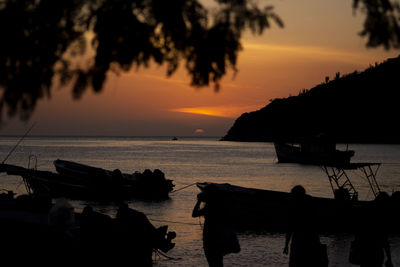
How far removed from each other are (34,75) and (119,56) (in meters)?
0.84

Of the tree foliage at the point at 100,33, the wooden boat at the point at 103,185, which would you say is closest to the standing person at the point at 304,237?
the tree foliage at the point at 100,33

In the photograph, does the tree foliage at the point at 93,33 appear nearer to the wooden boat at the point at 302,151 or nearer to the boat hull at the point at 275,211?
the boat hull at the point at 275,211

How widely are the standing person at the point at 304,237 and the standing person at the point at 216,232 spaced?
975 millimetres

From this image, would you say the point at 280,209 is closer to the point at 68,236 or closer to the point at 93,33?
the point at 68,236

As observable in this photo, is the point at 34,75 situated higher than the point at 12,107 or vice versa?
the point at 34,75

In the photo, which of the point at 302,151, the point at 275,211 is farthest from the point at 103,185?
the point at 302,151

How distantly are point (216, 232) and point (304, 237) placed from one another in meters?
1.40

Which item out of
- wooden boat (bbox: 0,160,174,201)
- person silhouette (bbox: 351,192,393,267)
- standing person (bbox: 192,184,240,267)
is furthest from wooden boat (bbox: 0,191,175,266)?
wooden boat (bbox: 0,160,174,201)

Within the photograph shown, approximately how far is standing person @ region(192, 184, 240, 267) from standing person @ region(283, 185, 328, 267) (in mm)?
975

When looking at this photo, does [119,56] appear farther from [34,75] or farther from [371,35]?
[371,35]

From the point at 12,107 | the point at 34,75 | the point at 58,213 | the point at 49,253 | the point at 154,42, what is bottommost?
the point at 49,253

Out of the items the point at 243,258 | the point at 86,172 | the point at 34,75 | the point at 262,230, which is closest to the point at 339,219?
the point at 262,230

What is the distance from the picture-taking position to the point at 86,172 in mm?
33094

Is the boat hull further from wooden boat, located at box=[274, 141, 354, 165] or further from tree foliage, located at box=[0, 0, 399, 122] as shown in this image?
wooden boat, located at box=[274, 141, 354, 165]
